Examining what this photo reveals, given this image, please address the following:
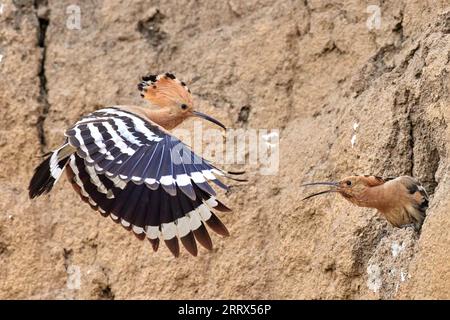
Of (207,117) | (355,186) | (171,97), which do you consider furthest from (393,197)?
(171,97)

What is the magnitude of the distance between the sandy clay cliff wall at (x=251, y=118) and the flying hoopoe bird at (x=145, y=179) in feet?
1.62

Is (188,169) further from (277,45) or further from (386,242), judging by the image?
(277,45)

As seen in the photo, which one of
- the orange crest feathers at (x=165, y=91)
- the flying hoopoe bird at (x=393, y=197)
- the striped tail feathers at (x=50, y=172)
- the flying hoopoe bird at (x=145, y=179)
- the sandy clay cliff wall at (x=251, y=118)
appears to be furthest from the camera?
the orange crest feathers at (x=165, y=91)

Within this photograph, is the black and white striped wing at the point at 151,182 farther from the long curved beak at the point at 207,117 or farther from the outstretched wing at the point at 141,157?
the long curved beak at the point at 207,117

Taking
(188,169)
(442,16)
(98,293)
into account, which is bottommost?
(98,293)

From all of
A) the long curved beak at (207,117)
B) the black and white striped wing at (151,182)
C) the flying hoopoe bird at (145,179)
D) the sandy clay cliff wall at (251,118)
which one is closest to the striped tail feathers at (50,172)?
the flying hoopoe bird at (145,179)

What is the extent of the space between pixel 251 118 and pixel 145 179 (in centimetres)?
98

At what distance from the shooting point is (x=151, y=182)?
4391mm

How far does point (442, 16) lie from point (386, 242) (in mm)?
835

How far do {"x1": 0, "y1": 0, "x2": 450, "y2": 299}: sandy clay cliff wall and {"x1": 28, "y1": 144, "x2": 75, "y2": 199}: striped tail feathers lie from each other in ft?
1.31

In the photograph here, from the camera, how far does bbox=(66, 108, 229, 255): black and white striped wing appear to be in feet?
14.3

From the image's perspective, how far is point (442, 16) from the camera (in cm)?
454

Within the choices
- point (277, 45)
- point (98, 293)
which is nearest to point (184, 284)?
point (98, 293)

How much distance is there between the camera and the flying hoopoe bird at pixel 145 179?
4363mm
